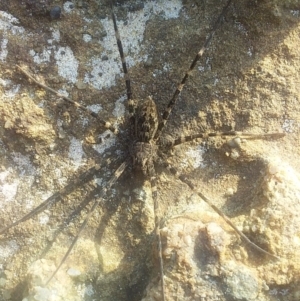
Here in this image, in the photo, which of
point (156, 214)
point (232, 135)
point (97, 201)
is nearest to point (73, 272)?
point (97, 201)

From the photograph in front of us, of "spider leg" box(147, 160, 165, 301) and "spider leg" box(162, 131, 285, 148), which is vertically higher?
"spider leg" box(162, 131, 285, 148)

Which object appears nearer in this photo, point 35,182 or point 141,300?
point 141,300

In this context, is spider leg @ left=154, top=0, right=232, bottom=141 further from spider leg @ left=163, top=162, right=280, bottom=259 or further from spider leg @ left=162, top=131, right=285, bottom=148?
spider leg @ left=163, top=162, right=280, bottom=259

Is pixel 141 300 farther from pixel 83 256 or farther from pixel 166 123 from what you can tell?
pixel 166 123

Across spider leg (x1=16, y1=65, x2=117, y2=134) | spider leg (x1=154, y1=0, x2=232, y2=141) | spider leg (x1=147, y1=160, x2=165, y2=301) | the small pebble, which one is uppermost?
spider leg (x1=154, y1=0, x2=232, y2=141)

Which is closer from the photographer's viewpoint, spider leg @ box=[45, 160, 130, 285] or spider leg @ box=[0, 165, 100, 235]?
spider leg @ box=[45, 160, 130, 285]

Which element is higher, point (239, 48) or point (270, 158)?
point (239, 48)

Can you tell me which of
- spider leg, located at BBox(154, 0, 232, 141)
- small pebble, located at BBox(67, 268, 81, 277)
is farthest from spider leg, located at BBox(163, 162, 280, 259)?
small pebble, located at BBox(67, 268, 81, 277)

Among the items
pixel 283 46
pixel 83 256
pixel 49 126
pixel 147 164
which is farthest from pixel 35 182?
pixel 283 46
